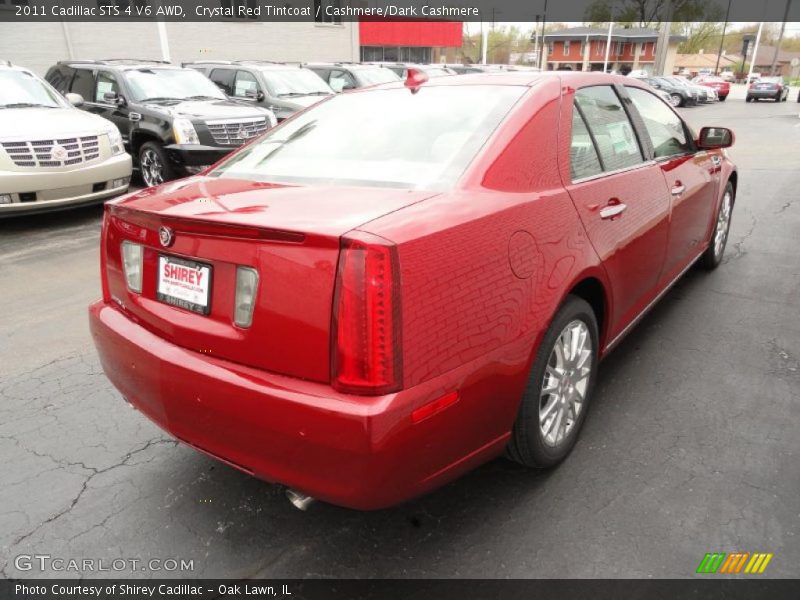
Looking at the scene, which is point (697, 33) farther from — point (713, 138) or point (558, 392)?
point (558, 392)

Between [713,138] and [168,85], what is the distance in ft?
26.4

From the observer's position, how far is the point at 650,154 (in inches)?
133

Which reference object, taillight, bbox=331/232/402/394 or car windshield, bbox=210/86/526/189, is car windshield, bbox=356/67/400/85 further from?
taillight, bbox=331/232/402/394

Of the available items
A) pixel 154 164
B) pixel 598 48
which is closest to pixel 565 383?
pixel 154 164

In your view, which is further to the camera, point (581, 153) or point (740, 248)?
point (740, 248)

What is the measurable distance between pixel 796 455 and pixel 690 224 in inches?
66.9

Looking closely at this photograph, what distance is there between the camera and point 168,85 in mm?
9250

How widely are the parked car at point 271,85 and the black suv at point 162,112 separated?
4.26ft

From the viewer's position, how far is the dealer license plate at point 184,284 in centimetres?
196

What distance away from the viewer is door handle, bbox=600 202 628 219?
263 centimetres

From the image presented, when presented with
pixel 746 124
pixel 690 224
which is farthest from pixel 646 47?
pixel 690 224

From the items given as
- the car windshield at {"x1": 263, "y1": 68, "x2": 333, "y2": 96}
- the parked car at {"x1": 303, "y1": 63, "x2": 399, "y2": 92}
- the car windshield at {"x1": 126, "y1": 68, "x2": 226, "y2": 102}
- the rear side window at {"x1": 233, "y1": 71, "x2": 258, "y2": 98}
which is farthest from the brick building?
the car windshield at {"x1": 126, "y1": 68, "x2": 226, "y2": 102}

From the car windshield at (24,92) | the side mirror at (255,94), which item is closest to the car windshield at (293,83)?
the side mirror at (255,94)

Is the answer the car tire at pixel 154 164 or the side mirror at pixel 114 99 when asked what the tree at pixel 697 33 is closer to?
the side mirror at pixel 114 99
